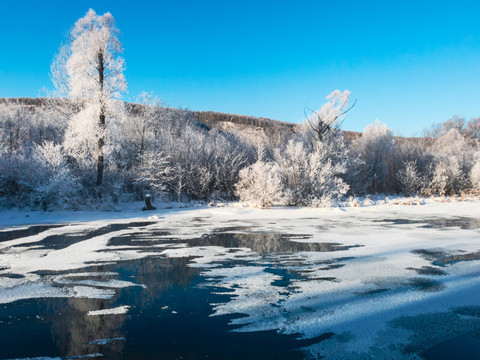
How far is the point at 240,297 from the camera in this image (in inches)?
166

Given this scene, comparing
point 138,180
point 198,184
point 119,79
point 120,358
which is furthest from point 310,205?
point 120,358

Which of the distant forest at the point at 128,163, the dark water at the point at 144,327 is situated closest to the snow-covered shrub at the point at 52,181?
the distant forest at the point at 128,163

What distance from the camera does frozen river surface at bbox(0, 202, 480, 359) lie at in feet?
9.71

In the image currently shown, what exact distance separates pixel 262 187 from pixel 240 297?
39.4 ft

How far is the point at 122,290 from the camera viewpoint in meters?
4.43

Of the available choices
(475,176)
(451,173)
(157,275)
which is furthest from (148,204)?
(475,176)

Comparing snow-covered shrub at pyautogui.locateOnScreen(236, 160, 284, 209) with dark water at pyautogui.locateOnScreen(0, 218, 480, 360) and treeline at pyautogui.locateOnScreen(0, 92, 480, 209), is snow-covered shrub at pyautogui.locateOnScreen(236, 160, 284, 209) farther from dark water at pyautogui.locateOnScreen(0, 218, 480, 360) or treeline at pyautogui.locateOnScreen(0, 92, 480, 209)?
dark water at pyautogui.locateOnScreen(0, 218, 480, 360)

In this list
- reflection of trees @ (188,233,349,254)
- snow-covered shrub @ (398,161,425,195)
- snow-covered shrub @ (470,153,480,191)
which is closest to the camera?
reflection of trees @ (188,233,349,254)

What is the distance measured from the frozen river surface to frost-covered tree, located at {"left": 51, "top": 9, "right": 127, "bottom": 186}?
310 inches

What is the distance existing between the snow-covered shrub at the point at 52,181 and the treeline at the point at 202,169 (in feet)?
0.14

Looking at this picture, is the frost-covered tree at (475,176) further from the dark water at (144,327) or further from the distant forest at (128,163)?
the dark water at (144,327)

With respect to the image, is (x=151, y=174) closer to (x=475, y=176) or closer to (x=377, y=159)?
(x=377, y=159)

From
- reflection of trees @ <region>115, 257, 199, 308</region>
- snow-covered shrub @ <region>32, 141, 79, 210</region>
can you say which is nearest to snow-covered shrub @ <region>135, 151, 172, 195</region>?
snow-covered shrub @ <region>32, 141, 79, 210</region>

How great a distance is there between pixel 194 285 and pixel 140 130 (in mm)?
18726
